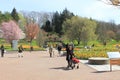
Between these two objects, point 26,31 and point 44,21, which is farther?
point 44,21

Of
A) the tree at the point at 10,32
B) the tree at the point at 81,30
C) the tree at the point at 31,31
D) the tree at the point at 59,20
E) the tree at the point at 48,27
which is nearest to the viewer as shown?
the tree at the point at 81,30

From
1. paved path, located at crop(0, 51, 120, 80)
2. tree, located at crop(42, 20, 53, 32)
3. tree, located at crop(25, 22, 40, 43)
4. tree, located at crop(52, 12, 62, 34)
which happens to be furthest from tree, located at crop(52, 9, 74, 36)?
paved path, located at crop(0, 51, 120, 80)

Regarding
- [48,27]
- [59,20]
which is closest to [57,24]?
[59,20]

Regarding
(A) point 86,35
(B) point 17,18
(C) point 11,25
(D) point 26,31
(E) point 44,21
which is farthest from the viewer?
(E) point 44,21

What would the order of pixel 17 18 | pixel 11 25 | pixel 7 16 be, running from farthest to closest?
pixel 17 18 → pixel 7 16 → pixel 11 25

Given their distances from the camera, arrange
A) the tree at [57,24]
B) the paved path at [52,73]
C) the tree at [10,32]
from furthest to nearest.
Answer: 1. the tree at [57,24]
2. the tree at [10,32]
3. the paved path at [52,73]

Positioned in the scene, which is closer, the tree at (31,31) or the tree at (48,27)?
the tree at (31,31)

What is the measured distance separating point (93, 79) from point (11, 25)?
6549 cm

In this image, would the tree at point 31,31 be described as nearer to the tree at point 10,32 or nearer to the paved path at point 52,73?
the tree at point 10,32

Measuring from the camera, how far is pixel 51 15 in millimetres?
116500

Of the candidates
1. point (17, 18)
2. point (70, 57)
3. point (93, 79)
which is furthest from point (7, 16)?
point (93, 79)

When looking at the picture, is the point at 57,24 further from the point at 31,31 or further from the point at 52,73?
the point at 52,73

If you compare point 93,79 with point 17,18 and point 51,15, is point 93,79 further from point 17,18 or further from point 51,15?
point 51,15

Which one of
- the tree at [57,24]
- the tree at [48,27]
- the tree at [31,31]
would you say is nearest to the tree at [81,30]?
the tree at [31,31]
